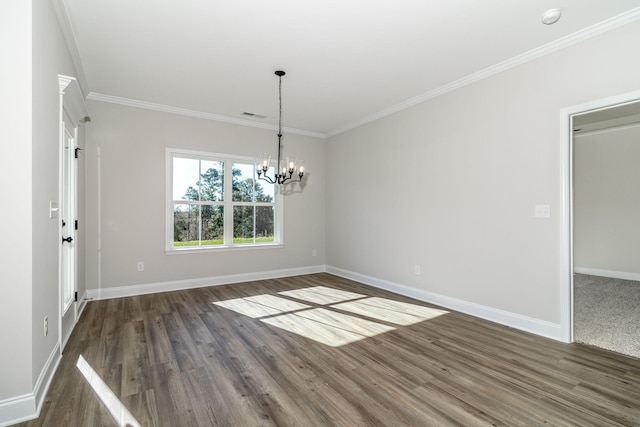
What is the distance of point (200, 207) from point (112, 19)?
2903mm

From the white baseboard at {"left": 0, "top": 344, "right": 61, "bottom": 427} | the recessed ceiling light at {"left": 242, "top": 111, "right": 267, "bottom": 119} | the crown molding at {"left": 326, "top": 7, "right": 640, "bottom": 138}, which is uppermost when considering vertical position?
the recessed ceiling light at {"left": 242, "top": 111, "right": 267, "bottom": 119}

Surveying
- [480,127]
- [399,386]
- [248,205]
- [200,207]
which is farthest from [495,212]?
[200,207]

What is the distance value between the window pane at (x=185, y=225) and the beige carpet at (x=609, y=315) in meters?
5.04

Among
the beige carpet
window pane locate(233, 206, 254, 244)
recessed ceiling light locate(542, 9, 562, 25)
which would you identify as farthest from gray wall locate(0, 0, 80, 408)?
the beige carpet

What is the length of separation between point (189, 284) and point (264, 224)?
5.32ft

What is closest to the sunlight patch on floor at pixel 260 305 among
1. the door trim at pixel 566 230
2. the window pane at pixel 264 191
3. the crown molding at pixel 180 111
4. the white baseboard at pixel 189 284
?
the white baseboard at pixel 189 284

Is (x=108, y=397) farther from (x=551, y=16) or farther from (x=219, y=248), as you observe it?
(x=551, y=16)

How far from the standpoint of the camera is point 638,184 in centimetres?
542

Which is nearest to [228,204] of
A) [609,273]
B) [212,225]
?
[212,225]

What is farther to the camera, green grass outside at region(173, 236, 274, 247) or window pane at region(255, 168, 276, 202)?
window pane at region(255, 168, 276, 202)

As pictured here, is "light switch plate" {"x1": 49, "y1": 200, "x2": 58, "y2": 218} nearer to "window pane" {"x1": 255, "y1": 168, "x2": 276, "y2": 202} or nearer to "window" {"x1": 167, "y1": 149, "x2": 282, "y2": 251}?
"window" {"x1": 167, "y1": 149, "x2": 282, "y2": 251}

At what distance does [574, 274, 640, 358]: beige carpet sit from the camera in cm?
285

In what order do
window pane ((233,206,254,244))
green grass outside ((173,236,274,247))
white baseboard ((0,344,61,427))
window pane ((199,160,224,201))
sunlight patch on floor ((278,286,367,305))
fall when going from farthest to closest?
window pane ((233,206,254,244))
window pane ((199,160,224,201))
green grass outside ((173,236,274,247))
sunlight patch on floor ((278,286,367,305))
white baseboard ((0,344,61,427))

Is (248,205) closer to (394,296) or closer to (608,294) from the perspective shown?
(394,296)
